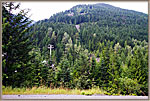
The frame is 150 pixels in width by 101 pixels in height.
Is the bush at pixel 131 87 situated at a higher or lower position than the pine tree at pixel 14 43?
lower

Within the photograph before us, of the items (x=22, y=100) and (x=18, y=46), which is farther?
(x=18, y=46)

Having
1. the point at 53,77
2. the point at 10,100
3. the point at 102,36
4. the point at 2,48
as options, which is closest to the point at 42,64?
the point at 53,77

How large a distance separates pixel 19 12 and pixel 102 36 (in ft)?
162

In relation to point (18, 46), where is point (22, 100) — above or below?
below

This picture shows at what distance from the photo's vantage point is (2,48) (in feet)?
13.8

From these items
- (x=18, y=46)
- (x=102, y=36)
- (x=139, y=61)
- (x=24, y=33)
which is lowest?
(x=102, y=36)

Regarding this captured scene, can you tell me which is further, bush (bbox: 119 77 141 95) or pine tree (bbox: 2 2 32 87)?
bush (bbox: 119 77 141 95)

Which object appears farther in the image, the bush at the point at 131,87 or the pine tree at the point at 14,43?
the bush at the point at 131,87

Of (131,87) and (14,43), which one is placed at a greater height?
(14,43)

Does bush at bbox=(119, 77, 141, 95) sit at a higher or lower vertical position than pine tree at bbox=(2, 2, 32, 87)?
lower

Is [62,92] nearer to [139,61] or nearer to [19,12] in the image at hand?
[19,12]

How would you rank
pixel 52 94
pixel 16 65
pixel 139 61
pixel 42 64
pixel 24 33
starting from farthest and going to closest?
pixel 42 64
pixel 139 61
pixel 24 33
pixel 16 65
pixel 52 94

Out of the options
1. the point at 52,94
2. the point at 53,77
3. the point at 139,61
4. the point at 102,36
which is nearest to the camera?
the point at 52,94

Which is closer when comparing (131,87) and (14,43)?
(14,43)
